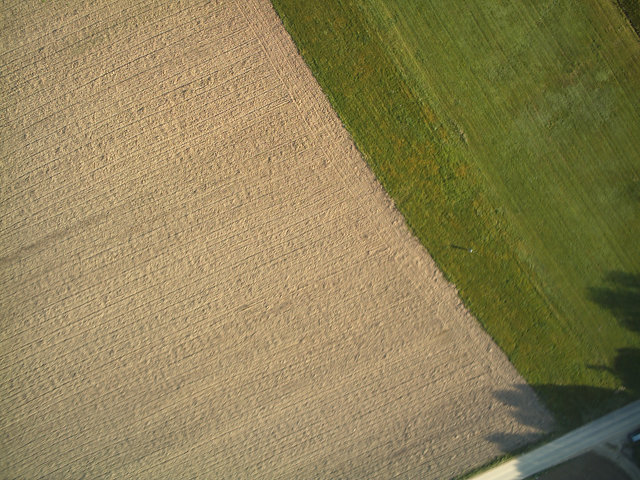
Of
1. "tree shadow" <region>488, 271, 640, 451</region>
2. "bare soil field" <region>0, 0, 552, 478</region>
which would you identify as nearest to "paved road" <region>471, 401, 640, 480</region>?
"tree shadow" <region>488, 271, 640, 451</region>

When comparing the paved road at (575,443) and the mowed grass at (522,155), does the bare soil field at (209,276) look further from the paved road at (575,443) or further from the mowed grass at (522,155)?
the mowed grass at (522,155)

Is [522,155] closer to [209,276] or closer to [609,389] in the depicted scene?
[609,389]

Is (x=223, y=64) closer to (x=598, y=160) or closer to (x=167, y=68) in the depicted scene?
(x=167, y=68)

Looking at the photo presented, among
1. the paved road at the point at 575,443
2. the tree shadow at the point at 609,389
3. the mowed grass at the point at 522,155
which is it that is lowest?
the paved road at the point at 575,443

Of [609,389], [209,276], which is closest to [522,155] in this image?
[609,389]

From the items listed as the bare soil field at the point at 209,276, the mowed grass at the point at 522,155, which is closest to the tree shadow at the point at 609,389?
the mowed grass at the point at 522,155

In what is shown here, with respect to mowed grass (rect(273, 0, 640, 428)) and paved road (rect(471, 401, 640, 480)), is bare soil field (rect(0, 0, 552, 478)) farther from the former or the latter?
mowed grass (rect(273, 0, 640, 428))
